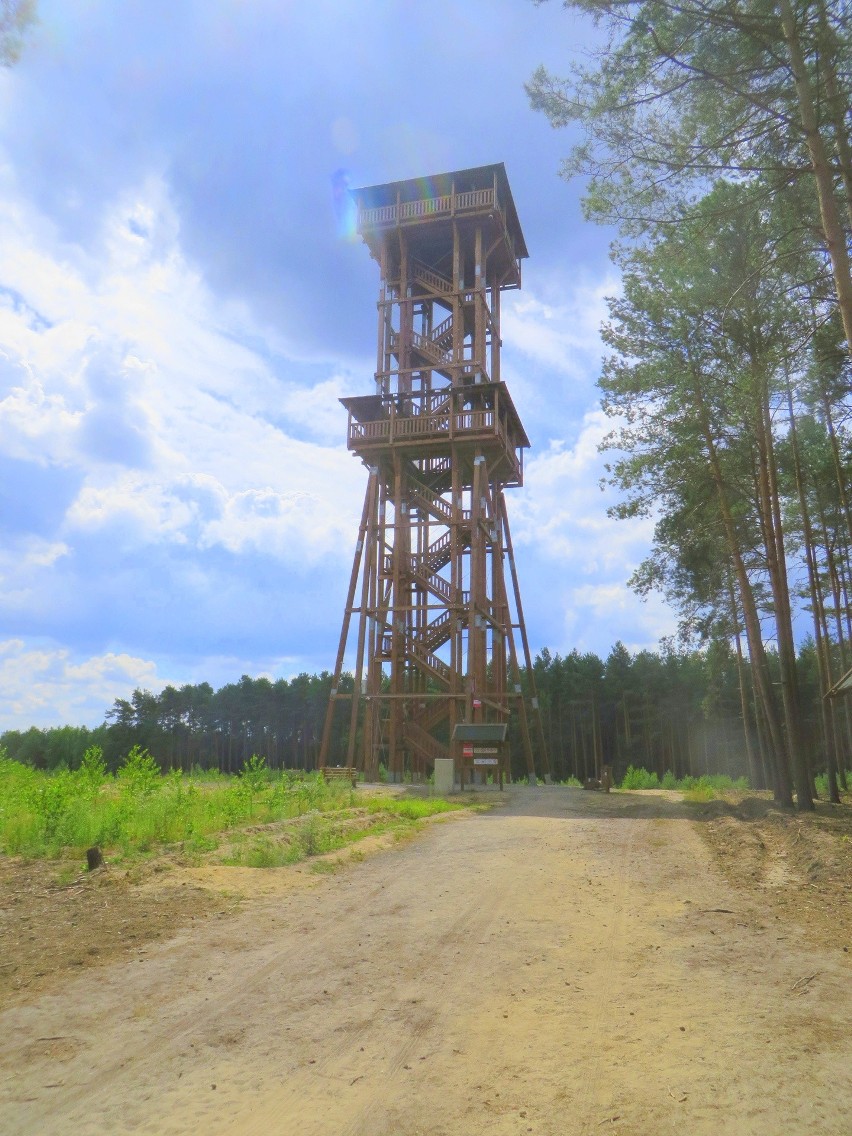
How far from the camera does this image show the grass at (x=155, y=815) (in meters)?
9.51

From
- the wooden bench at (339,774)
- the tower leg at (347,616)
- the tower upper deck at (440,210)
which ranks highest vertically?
the tower upper deck at (440,210)

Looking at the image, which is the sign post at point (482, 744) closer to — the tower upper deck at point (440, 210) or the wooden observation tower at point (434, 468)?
the wooden observation tower at point (434, 468)

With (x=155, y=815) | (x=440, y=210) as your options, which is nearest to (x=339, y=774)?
(x=155, y=815)

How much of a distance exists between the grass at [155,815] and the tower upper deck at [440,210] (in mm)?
21608

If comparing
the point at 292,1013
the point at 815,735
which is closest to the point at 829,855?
the point at 292,1013

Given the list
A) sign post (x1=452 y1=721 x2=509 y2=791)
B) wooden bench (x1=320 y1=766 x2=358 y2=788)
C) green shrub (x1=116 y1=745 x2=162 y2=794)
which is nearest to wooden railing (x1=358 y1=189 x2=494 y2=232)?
sign post (x1=452 y1=721 x2=509 y2=791)

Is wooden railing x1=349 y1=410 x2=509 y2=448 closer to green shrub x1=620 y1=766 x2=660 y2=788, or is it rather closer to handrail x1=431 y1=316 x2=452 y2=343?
handrail x1=431 y1=316 x2=452 y2=343

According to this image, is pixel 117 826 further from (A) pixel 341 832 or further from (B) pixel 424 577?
(B) pixel 424 577

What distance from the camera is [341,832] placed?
11.6 m

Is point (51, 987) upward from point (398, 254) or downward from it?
downward

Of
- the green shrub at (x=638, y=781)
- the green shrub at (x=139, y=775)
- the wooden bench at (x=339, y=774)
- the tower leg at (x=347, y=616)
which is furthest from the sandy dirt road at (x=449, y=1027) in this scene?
the green shrub at (x=638, y=781)

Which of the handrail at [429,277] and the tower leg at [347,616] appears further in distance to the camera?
the handrail at [429,277]

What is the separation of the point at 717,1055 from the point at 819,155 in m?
8.46

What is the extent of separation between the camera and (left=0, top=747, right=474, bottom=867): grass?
951 cm
